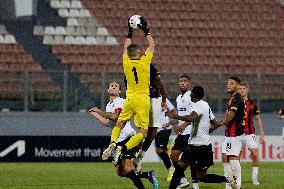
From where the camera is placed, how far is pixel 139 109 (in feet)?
44.4

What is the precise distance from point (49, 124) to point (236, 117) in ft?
44.5

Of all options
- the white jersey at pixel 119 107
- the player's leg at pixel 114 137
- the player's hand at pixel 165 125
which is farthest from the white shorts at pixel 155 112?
the player's hand at pixel 165 125

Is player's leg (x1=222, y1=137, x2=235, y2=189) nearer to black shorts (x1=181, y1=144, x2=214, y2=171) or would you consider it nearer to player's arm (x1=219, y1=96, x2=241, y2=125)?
black shorts (x1=181, y1=144, x2=214, y2=171)

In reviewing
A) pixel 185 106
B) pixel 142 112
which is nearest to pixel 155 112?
pixel 142 112

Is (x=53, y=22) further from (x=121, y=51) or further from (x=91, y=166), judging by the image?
(x=91, y=166)

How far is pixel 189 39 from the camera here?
31.8 m

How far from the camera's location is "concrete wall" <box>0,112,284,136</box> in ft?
87.0

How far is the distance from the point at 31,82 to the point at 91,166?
11.5 ft

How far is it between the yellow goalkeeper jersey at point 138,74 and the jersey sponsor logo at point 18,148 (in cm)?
1237

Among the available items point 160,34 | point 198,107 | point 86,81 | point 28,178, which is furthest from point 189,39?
point 198,107

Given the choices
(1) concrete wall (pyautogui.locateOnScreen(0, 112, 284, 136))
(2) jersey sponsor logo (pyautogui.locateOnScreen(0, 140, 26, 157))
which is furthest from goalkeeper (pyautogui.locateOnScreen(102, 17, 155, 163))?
(1) concrete wall (pyautogui.locateOnScreen(0, 112, 284, 136))

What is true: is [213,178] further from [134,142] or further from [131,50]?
[131,50]

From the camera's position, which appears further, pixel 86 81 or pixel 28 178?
pixel 86 81

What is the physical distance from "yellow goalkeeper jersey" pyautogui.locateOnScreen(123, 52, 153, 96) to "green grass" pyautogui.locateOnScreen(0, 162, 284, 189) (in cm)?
326
